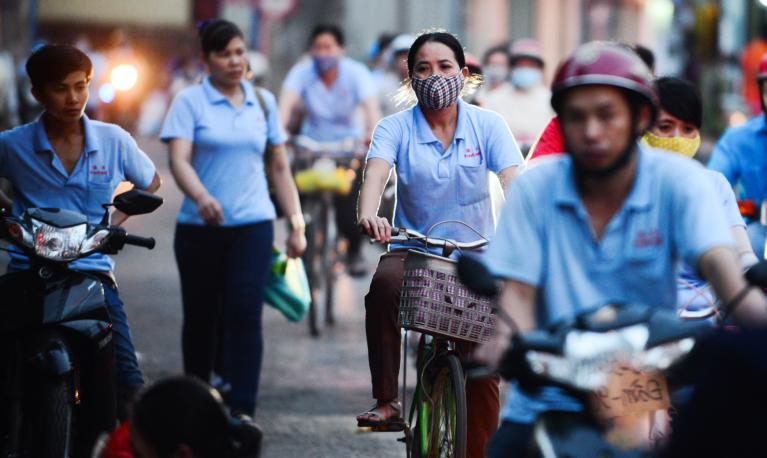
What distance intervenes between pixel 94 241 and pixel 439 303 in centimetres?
134

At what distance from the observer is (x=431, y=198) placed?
6586mm

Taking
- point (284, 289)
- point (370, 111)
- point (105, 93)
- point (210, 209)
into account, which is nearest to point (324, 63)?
point (370, 111)

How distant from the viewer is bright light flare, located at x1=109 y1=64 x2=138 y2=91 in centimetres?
3334

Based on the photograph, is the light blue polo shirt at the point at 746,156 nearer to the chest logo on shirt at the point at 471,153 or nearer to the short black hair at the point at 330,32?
the chest logo on shirt at the point at 471,153

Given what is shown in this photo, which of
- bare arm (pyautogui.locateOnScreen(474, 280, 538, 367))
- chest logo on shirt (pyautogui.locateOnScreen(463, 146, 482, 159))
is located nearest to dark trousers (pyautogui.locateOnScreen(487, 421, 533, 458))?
bare arm (pyautogui.locateOnScreen(474, 280, 538, 367))

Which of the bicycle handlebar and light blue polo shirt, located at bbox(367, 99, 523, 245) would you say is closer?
the bicycle handlebar

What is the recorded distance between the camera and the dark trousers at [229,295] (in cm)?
791

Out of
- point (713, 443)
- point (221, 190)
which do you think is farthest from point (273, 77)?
point (713, 443)

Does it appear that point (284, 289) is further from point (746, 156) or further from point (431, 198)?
point (746, 156)

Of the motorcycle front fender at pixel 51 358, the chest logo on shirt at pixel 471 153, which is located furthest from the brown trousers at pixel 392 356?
the motorcycle front fender at pixel 51 358

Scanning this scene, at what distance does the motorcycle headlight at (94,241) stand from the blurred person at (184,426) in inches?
74.7

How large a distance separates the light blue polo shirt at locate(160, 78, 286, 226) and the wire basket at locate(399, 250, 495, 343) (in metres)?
2.29

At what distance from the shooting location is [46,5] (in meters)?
49.1

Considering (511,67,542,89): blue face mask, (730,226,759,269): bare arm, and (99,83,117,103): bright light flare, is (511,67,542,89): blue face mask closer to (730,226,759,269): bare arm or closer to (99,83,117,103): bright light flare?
(730,226,759,269): bare arm
